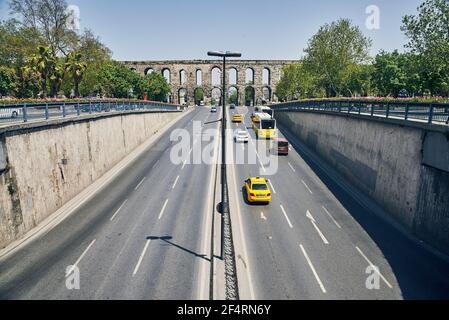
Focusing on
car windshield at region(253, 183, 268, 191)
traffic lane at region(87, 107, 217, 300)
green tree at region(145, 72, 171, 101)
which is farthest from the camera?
green tree at region(145, 72, 171, 101)

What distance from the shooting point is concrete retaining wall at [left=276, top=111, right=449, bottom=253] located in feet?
52.9

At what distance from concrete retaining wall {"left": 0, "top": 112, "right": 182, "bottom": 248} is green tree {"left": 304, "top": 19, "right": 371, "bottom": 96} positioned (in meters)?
51.1

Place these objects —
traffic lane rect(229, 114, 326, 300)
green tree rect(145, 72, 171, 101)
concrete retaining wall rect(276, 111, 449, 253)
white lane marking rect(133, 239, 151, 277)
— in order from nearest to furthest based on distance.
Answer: traffic lane rect(229, 114, 326, 300) < white lane marking rect(133, 239, 151, 277) < concrete retaining wall rect(276, 111, 449, 253) < green tree rect(145, 72, 171, 101)

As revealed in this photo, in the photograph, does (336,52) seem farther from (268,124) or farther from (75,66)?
(75,66)

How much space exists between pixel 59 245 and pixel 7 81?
66.7m

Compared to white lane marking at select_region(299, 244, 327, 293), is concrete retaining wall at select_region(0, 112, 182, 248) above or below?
above

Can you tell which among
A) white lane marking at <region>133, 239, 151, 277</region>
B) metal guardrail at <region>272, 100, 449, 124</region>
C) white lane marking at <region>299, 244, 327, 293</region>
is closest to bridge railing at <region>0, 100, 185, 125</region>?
white lane marking at <region>133, 239, 151, 277</region>

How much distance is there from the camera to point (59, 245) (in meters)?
17.3

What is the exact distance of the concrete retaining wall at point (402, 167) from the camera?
16109 mm

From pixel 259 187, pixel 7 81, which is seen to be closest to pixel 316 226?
pixel 259 187

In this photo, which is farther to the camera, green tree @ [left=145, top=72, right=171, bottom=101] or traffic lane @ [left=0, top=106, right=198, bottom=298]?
green tree @ [left=145, top=72, right=171, bottom=101]

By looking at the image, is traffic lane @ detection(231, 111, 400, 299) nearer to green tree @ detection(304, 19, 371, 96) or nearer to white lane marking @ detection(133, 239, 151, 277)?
white lane marking @ detection(133, 239, 151, 277)
